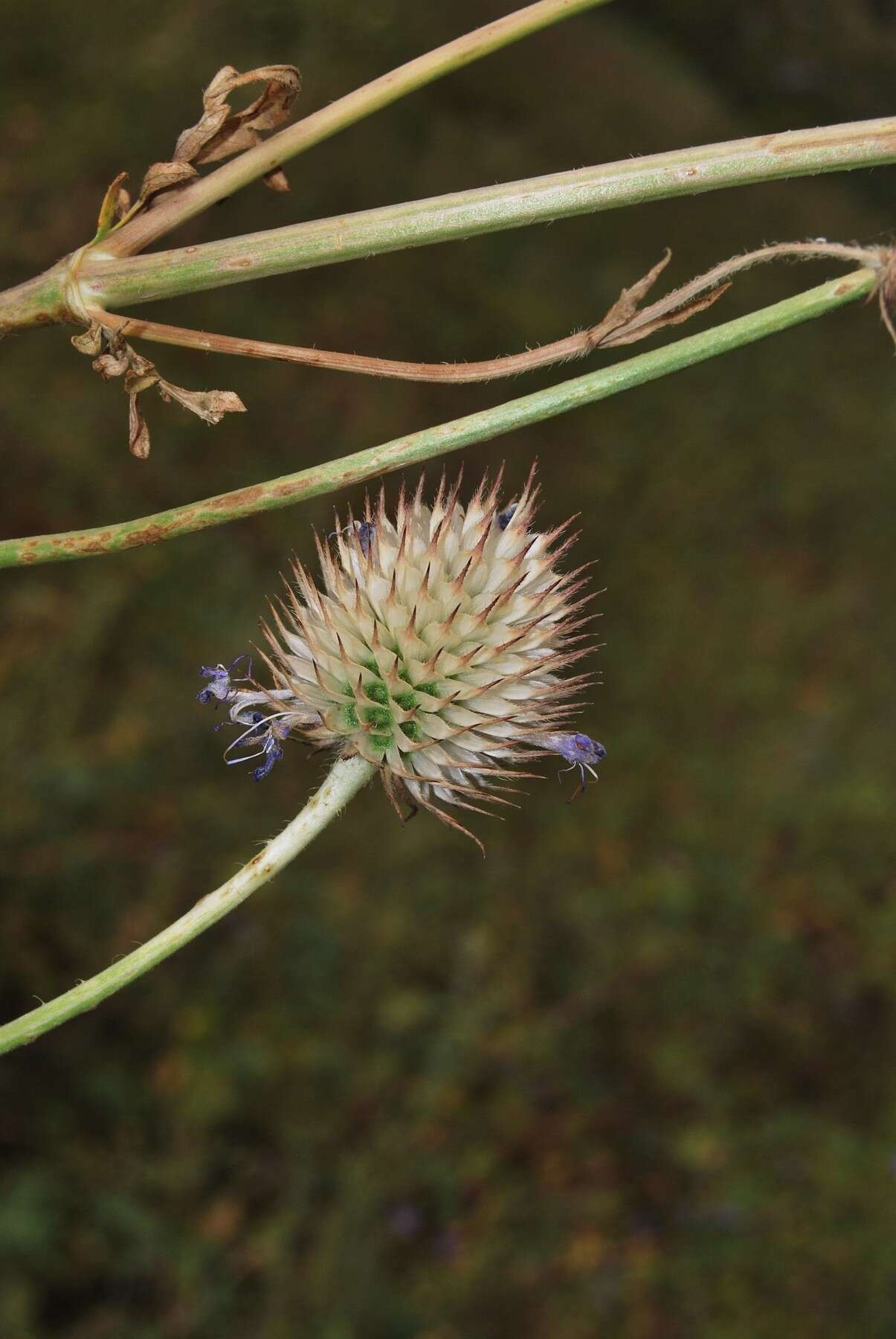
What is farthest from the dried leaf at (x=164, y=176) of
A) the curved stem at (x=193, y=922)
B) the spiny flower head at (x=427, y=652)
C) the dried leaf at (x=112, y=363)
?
the curved stem at (x=193, y=922)

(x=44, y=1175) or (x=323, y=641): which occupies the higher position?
(x=44, y=1175)

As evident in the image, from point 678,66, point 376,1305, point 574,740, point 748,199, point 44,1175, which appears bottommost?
point 376,1305

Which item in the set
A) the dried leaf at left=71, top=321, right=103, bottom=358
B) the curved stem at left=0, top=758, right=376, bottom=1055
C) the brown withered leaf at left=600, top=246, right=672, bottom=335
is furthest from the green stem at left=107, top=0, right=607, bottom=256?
the curved stem at left=0, top=758, right=376, bottom=1055

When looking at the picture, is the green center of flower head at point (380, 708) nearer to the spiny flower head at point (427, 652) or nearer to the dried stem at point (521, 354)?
the spiny flower head at point (427, 652)

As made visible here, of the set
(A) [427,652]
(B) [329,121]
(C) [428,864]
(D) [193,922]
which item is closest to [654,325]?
(B) [329,121]

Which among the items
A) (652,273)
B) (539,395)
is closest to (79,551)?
(539,395)

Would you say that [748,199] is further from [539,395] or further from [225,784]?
[539,395]
